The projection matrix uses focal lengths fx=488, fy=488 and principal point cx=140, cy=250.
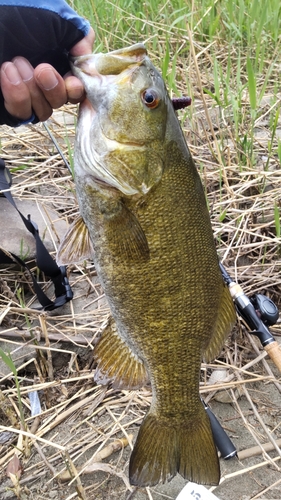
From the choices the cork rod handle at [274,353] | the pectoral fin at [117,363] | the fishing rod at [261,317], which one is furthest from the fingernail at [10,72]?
the cork rod handle at [274,353]

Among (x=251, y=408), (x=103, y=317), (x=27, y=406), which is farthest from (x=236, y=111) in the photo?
(x=27, y=406)

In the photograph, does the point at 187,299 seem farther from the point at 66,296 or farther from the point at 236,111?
the point at 236,111

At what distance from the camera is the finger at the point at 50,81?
1301 millimetres

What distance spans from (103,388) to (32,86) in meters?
1.20

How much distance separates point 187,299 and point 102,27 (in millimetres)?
3456

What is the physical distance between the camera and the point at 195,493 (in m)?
1.59

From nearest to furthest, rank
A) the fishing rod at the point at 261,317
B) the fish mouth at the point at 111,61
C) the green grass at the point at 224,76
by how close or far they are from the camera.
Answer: the fish mouth at the point at 111,61, the fishing rod at the point at 261,317, the green grass at the point at 224,76

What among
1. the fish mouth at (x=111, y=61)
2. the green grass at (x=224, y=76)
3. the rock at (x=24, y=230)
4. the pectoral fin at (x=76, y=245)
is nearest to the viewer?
the fish mouth at (x=111, y=61)

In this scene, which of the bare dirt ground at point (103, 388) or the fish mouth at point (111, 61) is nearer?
the fish mouth at point (111, 61)

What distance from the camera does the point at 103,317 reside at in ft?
7.42

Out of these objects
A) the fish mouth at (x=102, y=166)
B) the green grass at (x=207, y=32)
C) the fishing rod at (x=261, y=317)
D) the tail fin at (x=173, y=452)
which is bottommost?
the tail fin at (x=173, y=452)

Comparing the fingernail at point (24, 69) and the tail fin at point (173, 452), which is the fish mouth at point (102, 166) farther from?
the tail fin at point (173, 452)

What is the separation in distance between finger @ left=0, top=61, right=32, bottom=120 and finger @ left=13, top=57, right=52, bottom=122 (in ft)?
0.04

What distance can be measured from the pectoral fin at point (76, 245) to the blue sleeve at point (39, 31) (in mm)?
458
